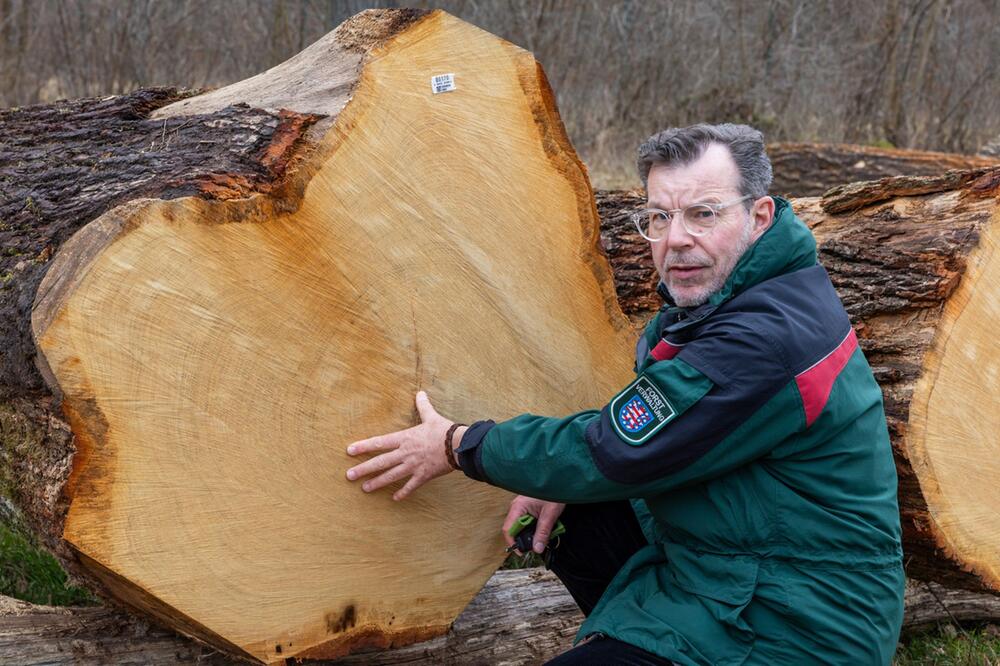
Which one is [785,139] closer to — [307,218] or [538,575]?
[538,575]

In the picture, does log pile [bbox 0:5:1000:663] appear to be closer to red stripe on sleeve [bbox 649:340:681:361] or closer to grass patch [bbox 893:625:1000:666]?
grass patch [bbox 893:625:1000:666]

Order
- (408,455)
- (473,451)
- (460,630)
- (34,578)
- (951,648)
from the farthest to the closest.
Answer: (34,578)
(951,648)
(460,630)
(408,455)
(473,451)

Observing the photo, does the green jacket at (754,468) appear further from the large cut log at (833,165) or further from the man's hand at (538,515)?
the large cut log at (833,165)

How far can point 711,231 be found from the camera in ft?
7.16

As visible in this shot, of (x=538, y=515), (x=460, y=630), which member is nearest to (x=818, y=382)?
(x=538, y=515)

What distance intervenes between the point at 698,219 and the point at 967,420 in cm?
106

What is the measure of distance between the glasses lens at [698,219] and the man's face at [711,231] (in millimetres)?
11

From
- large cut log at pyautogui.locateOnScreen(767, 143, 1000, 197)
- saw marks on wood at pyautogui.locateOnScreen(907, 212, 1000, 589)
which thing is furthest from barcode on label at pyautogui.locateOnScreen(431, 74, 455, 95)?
large cut log at pyautogui.locateOnScreen(767, 143, 1000, 197)

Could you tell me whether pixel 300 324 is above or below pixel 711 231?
below

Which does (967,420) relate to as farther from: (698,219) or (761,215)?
(698,219)

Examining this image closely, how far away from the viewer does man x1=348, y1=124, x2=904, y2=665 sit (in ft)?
6.45

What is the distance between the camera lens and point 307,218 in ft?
A: 7.34

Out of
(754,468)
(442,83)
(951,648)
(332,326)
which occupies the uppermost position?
(442,83)

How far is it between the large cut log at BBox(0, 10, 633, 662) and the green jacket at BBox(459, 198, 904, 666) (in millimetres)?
354
